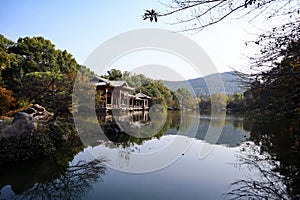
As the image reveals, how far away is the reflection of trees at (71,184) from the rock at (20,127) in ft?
5.21

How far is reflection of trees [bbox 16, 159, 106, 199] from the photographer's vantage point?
3732mm

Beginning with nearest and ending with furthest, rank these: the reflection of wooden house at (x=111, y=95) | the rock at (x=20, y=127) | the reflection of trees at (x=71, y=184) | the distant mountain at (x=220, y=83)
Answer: the distant mountain at (x=220, y=83) → the reflection of trees at (x=71, y=184) → the rock at (x=20, y=127) → the reflection of wooden house at (x=111, y=95)

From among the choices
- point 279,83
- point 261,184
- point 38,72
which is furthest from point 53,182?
point 38,72

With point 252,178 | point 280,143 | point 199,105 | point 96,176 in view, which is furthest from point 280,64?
point 199,105

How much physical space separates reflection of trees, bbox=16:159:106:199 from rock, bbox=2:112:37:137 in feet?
5.21

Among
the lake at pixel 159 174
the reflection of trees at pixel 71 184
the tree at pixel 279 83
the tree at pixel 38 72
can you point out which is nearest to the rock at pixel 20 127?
the lake at pixel 159 174

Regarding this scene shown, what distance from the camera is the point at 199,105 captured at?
41.1 m

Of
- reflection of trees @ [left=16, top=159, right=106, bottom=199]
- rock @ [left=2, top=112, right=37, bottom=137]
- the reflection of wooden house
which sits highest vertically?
the reflection of wooden house

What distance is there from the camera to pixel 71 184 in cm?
427

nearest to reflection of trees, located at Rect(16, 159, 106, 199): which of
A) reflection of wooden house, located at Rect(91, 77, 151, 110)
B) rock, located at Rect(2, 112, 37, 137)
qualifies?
rock, located at Rect(2, 112, 37, 137)

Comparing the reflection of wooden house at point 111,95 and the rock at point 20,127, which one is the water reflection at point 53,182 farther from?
the reflection of wooden house at point 111,95

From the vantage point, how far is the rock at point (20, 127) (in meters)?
5.49

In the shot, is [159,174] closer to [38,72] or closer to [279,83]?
[279,83]

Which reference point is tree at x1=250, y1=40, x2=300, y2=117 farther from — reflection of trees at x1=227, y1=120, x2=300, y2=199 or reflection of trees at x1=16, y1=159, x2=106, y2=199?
reflection of trees at x1=16, y1=159, x2=106, y2=199
